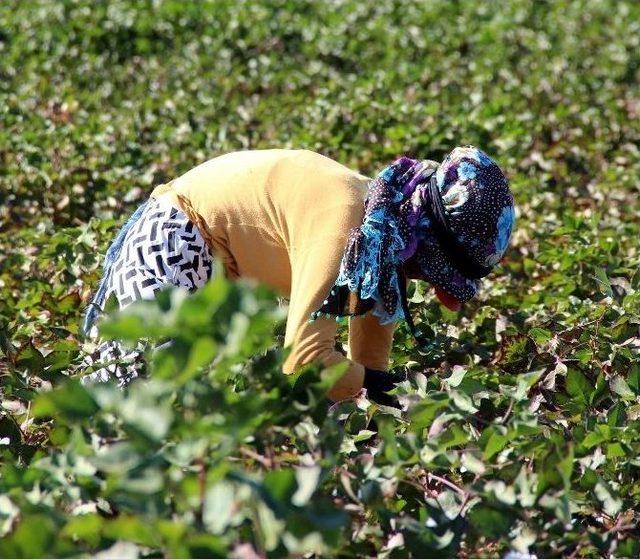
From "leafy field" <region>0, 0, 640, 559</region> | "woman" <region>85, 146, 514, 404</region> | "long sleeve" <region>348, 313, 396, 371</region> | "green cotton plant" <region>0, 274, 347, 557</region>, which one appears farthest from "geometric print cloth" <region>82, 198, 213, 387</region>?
"green cotton plant" <region>0, 274, 347, 557</region>

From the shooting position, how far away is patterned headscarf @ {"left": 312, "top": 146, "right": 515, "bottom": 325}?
2457mm

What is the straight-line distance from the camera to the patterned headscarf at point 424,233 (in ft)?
8.06

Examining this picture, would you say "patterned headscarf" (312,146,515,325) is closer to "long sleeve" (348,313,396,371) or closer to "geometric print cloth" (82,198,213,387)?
"long sleeve" (348,313,396,371)

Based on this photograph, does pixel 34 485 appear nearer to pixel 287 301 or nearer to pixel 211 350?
pixel 211 350

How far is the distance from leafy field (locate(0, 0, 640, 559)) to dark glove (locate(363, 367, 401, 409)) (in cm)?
13

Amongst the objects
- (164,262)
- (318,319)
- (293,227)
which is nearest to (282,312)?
(318,319)

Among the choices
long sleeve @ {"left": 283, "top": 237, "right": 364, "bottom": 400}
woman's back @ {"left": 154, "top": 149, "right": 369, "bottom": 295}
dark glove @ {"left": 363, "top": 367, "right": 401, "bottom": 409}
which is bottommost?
dark glove @ {"left": 363, "top": 367, "right": 401, "bottom": 409}

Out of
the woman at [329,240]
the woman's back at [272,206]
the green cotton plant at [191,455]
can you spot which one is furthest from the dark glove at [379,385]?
the green cotton plant at [191,455]

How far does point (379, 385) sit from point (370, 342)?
7.2 inches

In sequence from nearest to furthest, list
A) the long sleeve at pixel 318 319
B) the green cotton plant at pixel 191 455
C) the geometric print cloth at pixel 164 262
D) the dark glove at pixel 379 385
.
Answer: the green cotton plant at pixel 191 455, the long sleeve at pixel 318 319, the dark glove at pixel 379 385, the geometric print cloth at pixel 164 262

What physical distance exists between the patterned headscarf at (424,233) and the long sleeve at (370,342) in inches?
6.4

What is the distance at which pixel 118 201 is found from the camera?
4188 mm

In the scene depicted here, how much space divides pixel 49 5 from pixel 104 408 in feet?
22.5

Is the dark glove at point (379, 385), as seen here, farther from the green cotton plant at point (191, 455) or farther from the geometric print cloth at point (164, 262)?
the green cotton plant at point (191, 455)
